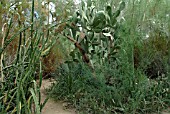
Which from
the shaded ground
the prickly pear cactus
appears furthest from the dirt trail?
the prickly pear cactus

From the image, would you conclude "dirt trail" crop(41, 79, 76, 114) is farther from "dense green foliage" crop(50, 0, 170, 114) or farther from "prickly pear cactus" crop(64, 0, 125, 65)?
"prickly pear cactus" crop(64, 0, 125, 65)

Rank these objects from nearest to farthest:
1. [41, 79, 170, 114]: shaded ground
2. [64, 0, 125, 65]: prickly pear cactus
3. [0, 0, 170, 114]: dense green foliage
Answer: [0, 0, 170, 114]: dense green foliage < [41, 79, 170, 114]: shaded ground < [64, 0, 125, 65]: prickly pear cactus

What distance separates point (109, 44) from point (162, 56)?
0.73m

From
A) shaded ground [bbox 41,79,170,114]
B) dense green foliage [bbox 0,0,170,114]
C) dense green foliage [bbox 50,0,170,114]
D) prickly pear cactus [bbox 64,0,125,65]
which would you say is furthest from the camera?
prickly pear cactus [bbox 64,0,125,65]

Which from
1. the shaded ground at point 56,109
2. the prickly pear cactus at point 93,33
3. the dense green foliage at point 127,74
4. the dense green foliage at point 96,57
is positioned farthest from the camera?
the prickly pear cactus at point 93,33

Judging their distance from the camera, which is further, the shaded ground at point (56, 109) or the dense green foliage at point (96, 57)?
the shaded ground at point (56, 109)

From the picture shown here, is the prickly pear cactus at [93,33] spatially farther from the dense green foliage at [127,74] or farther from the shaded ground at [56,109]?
the shaded ground at [56,109]

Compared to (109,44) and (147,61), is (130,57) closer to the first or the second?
(147,61)

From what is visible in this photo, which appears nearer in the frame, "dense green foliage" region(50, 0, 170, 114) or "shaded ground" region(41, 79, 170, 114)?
"dense green foliage" region(50, 0, 170, 114)

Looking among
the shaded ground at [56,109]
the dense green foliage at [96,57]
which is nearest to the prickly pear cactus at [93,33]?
the dense green foliage at [96,57]

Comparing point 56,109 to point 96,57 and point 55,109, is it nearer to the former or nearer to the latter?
point 55,109

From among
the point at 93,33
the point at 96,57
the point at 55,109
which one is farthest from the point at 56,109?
the point at 93,33

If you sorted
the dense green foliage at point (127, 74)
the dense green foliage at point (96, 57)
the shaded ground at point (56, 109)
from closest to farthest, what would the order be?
the dense green foliage at point (96, 57)
the dense green foliage at point (127, 74)
the shaded ground at point (56, 109)

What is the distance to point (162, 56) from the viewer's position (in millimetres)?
4652
